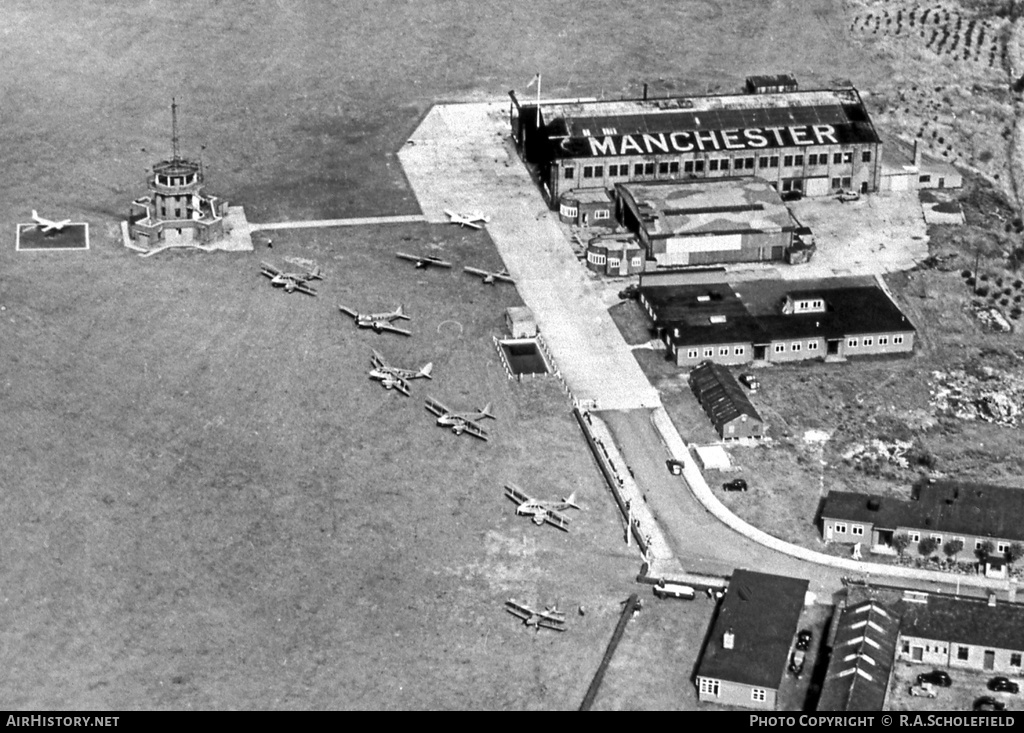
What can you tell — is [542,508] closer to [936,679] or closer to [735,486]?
[735,486]

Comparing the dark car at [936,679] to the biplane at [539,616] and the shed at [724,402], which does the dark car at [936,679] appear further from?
the shed at [724,402]

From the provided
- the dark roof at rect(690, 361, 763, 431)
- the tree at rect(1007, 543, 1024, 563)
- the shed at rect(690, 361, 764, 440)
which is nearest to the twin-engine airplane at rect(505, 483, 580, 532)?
the shed at rect(690, 361, 764, 440)

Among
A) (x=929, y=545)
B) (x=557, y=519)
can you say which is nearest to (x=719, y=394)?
(x=557, y=519)

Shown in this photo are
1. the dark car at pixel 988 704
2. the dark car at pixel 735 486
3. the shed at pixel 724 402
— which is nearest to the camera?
the dark car at pixel 988 704

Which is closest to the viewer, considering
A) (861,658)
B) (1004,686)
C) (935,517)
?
(861,658)

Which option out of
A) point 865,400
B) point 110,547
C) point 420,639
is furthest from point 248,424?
point 865,400

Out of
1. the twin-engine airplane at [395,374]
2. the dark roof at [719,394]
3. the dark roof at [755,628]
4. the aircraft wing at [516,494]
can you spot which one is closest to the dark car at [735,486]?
the dark roof at [719,394]
